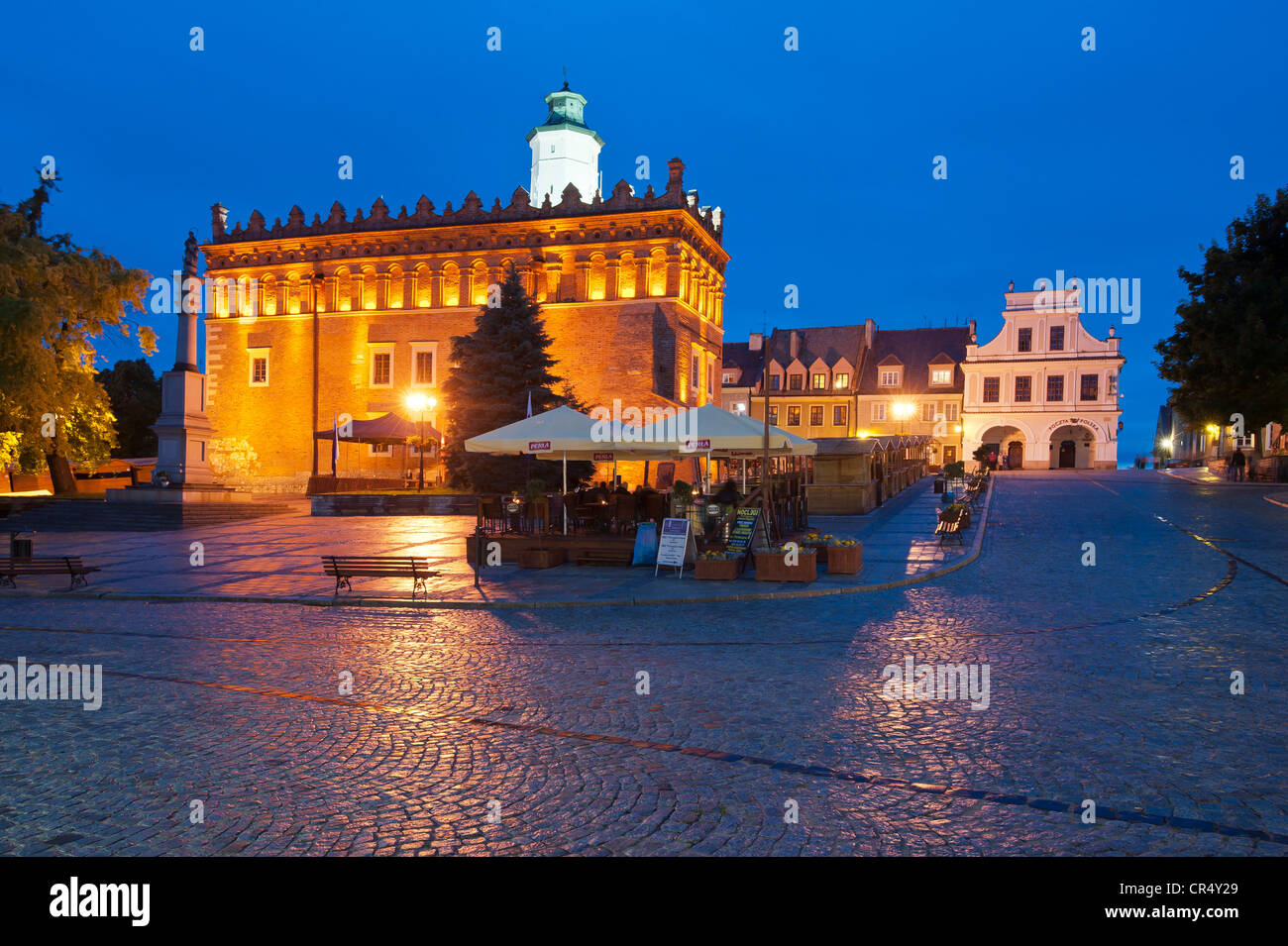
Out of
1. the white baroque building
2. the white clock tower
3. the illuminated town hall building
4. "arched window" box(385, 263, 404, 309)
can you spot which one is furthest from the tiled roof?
"arched window" box(385, 263, 404, 309)

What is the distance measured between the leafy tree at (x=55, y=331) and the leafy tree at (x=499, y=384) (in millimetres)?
11510

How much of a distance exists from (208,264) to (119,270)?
19.1 metres

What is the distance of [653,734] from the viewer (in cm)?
633

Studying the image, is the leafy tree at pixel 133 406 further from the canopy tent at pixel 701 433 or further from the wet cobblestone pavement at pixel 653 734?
the wet cobblestone pavement at pixel 653 734

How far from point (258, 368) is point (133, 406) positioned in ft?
67.3

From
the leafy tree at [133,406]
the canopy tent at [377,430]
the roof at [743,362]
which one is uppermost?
the roof at [743,362]

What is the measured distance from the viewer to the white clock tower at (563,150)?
53.7m

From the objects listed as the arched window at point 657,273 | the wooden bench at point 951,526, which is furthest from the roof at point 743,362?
the wooden bench at point 951,526

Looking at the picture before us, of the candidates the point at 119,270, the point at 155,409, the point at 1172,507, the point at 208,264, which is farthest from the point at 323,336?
the point at 1172,507

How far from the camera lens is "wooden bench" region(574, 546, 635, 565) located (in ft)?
56.0

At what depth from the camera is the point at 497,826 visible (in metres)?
4.63

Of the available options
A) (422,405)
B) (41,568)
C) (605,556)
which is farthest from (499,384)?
(41,568)

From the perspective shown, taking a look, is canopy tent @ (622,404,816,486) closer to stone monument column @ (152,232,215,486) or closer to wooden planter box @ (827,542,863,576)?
wooden planter box @ (827,542,863,576)
